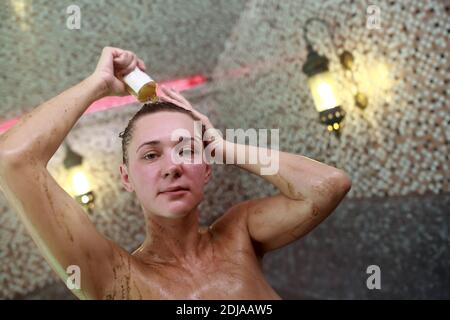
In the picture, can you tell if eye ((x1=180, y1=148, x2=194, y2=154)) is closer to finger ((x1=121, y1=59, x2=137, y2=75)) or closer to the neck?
the neck

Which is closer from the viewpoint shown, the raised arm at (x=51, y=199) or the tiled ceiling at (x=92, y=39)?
the raised arm at (x=51, y=199)

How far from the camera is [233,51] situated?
251cm

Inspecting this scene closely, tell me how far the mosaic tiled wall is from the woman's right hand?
4.24 ft

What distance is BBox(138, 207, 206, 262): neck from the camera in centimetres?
112

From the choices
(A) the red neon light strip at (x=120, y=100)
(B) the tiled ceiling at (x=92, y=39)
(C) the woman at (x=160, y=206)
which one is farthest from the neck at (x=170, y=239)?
(B) the tiled ceiling at (x=92, y=39)

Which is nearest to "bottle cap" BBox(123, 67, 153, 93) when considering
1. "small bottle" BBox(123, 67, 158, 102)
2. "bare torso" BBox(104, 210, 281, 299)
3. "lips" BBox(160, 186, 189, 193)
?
"small bottle" BBox(123, 67, 158, 102)

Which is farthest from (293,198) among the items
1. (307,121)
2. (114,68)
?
(307,121)

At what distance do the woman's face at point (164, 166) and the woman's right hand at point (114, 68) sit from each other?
101 mm

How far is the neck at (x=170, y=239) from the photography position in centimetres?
112

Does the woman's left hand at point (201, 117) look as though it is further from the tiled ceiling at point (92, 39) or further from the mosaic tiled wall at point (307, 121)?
the tiled ceiling at point (92, 39)

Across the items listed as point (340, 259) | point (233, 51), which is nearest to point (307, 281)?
point (340, 259)

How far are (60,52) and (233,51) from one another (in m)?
0.92
